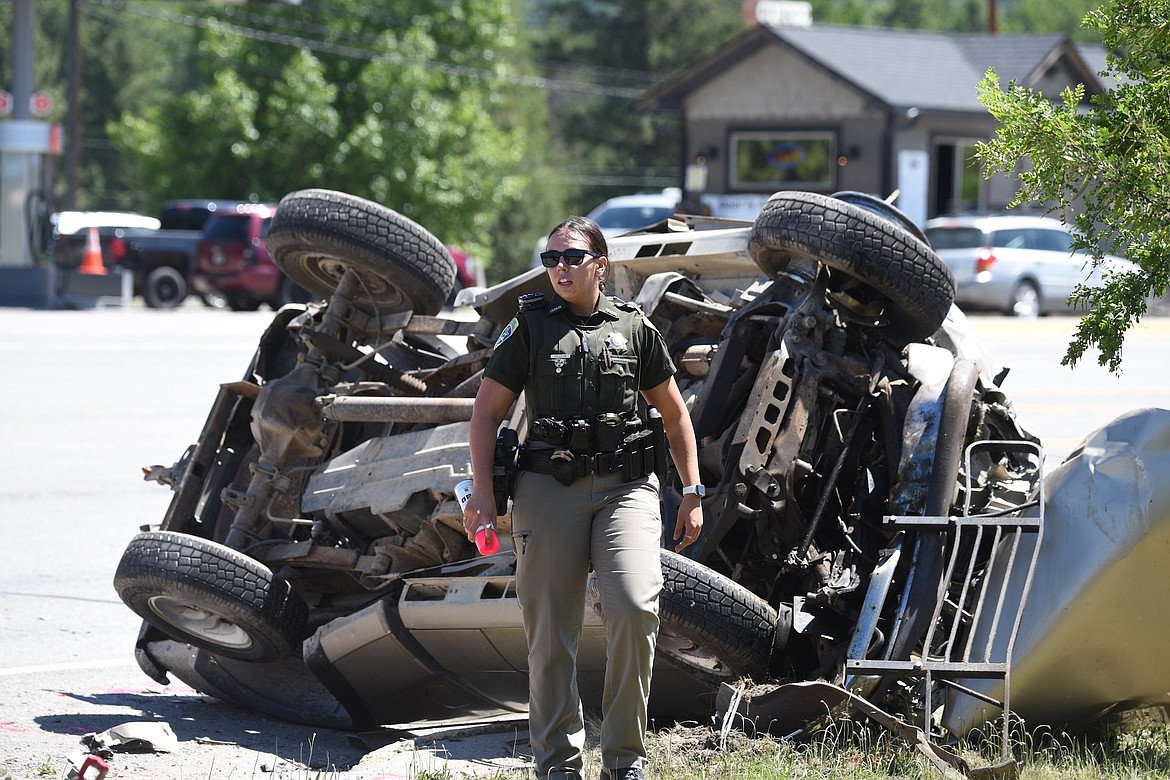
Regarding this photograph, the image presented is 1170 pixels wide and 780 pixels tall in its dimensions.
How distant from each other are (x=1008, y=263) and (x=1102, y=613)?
22.7m

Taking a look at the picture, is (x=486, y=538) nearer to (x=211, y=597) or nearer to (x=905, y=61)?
(x=211, y=597)

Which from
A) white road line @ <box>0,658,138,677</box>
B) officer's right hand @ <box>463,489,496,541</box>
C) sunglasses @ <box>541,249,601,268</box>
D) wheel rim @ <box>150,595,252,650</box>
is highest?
sunglasses @ <box>541,249,601,268</box>

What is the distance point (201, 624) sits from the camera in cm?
623

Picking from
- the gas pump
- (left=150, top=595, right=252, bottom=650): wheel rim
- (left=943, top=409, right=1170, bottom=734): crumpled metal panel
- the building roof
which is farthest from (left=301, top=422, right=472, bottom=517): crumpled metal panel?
the building roof

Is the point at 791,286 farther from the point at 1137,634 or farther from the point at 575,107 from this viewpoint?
the point at 575,107

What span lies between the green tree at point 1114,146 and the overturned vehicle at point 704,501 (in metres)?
0.87

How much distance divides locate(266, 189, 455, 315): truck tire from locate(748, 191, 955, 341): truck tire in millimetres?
1643

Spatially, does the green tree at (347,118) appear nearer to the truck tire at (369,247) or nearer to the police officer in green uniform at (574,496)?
the truck tire at (369,247)

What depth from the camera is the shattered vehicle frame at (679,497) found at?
539 cm

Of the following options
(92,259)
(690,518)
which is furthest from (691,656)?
(92,259)

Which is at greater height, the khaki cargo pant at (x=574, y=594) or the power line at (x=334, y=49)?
the power line at (x=334, y=49)

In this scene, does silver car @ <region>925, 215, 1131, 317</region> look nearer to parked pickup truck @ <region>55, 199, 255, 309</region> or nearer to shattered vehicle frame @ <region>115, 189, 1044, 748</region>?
parked pickup truck @ <region>55, 199, 255, 309</region>

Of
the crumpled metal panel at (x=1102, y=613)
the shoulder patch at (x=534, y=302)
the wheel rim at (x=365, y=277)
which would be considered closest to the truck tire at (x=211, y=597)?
the wheel rim at (x=365, y=277)

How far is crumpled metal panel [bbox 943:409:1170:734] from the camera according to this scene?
4941 millimetres
